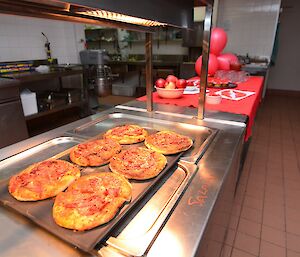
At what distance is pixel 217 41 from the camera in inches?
109

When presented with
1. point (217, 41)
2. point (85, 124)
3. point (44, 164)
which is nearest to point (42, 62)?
point (217, 41)

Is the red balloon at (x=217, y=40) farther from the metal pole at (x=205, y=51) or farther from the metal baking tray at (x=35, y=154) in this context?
the metal baking tray at (x=35, y=154)

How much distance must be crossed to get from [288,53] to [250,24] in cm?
179

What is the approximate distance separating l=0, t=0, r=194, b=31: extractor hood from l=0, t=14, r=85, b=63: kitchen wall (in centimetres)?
247

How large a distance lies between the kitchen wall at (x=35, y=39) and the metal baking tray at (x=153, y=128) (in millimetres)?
2231

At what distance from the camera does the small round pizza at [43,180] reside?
0.62 m

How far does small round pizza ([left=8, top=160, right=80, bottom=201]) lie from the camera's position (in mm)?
617

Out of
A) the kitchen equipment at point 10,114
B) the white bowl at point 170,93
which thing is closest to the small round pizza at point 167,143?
the white bowl at point 170,93

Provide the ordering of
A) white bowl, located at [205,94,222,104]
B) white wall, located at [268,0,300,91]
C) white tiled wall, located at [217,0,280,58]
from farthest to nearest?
white wall, located at [268,0,300,91], white tiled wall, located at [217,0,280,58], white bowl, located at [205,94,222,104]

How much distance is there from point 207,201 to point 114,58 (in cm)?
620

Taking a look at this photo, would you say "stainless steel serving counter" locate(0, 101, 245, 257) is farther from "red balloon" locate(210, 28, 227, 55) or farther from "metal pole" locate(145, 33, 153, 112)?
"red balloon" locate(210, 28, 227, 55)

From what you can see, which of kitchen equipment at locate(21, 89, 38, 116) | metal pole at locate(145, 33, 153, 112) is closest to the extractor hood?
metal pole at locate(145, 33, 153, 112)

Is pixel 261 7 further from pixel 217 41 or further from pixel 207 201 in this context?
pixel 207 201

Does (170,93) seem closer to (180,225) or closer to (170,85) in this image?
(170,85)
